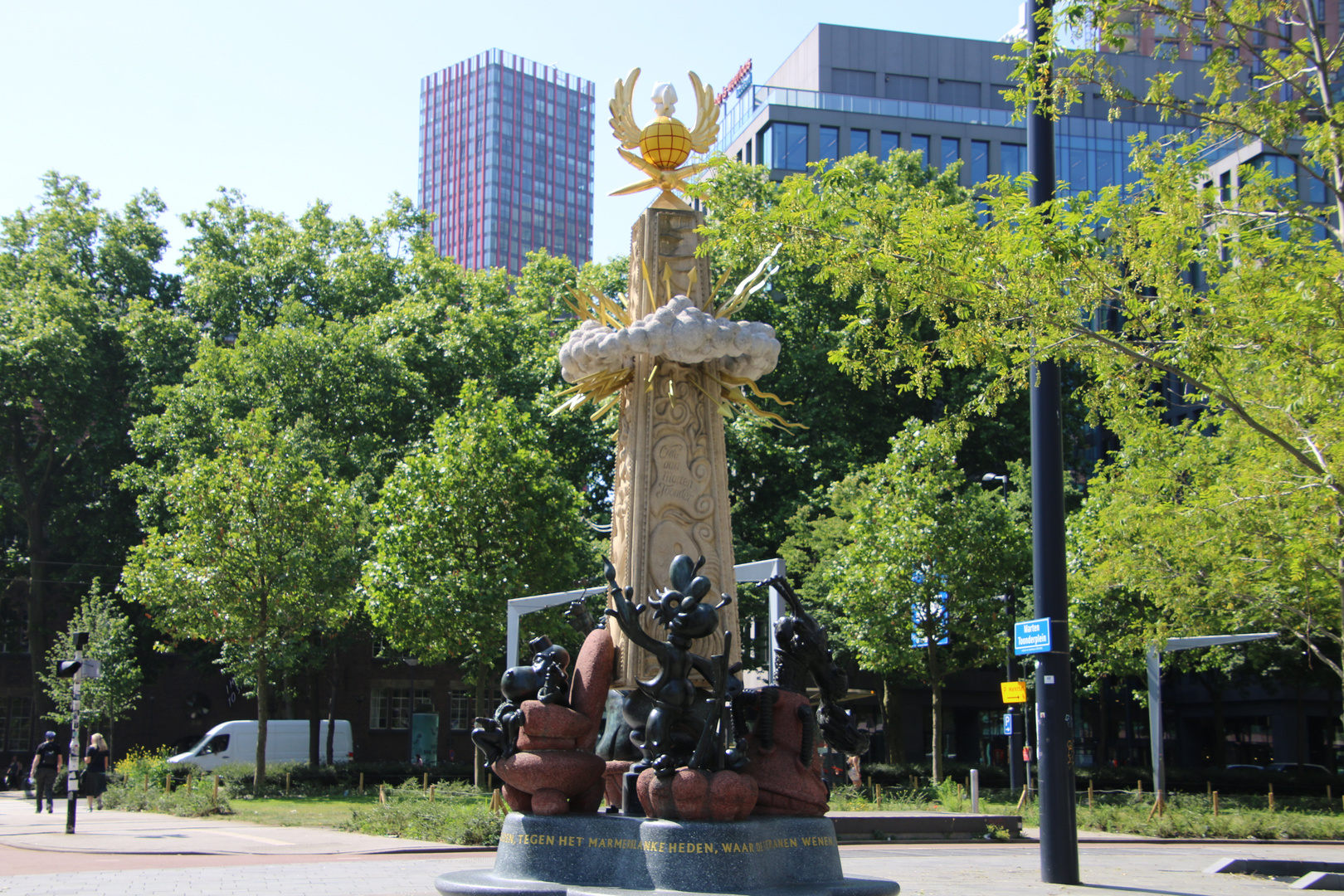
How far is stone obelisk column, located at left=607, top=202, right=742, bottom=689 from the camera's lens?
11.5 m

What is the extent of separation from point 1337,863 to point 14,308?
121ft

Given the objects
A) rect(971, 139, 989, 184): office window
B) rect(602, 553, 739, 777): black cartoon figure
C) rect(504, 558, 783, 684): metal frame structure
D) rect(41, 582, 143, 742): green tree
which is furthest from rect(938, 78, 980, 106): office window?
rect(602, 553, 739, 777): black cartoon figure

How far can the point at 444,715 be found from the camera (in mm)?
46344

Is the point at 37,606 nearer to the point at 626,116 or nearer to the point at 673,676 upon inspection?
the point at 626,116

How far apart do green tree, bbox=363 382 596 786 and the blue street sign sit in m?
15.3

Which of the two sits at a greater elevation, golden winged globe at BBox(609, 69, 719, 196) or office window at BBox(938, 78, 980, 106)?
office window at BBox(938, 78, 980, 106)

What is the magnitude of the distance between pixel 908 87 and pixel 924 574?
41979 mm

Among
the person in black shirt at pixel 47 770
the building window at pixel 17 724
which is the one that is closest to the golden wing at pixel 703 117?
the person in black shirt at pixel 47 770

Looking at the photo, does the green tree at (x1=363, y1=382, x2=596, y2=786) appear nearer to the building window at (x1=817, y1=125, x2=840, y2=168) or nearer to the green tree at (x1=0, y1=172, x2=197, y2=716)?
the green tree at (x1=0, y1=172, x2=197, y2=716)

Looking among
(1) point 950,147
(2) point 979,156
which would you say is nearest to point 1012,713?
(1) point 950,147

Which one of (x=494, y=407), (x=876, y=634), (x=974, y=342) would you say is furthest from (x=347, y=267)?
(x=974, y=342)

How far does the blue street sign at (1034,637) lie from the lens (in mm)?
12297

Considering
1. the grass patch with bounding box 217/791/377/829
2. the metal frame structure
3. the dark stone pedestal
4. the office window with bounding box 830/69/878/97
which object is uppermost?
the office window with bounding box 830/69/878/97

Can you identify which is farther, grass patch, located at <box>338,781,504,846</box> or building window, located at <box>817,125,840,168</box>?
building window, located at <box>817,125,840,168</box>
